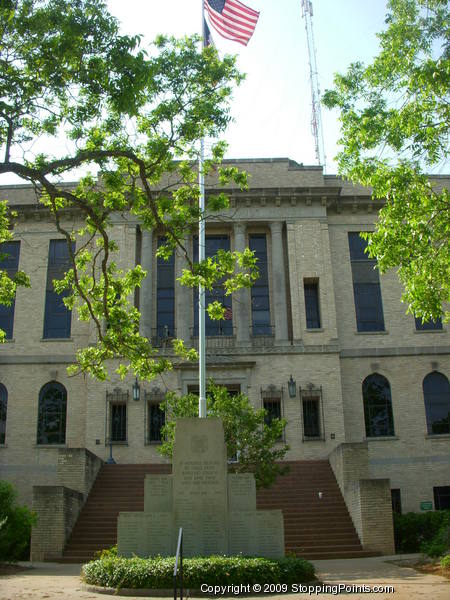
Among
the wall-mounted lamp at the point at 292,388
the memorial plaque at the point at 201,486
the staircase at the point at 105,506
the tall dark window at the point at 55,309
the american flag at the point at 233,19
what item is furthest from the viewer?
the tall dark window at the point at 55,309

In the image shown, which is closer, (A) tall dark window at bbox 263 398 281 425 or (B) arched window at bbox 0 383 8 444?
(A) tall dark window at bbox 263 398 281 425

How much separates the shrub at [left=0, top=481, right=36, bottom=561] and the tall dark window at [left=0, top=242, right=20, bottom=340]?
1353 cm

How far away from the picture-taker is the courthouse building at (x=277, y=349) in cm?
2864

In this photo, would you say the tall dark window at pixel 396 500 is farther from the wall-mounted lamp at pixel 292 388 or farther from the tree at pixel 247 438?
the tree at pixel 247 438

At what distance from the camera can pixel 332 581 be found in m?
13.5

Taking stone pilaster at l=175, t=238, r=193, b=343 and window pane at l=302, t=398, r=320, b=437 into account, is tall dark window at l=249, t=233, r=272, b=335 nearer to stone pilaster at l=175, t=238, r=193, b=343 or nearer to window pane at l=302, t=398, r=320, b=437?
stone pilaster at l=175, t=238, r=193, b=343

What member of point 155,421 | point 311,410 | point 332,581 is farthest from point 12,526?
point 311,410

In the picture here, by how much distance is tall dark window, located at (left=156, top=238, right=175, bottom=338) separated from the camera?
1211 inches

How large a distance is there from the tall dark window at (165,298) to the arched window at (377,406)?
9365 millimetres

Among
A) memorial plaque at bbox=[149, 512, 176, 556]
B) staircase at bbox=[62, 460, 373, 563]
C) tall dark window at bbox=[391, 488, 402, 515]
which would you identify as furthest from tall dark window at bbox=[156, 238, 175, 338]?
memorial plaque at bbox=[149, 512, 176, 556]

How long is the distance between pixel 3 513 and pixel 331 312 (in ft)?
56.7

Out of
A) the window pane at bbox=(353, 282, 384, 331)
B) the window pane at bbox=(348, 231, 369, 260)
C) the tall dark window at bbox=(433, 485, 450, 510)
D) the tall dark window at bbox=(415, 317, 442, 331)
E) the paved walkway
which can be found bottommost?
the paved walkway

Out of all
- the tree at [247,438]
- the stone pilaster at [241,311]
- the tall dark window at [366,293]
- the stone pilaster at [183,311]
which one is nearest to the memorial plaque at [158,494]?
the tree at [247,438]

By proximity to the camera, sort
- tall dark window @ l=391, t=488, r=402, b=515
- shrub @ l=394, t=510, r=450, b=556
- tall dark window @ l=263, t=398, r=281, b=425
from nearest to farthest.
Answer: shrub @ l=394, t=510, r=450, b=556
tall dark window @ l=391, t=488, r=402, b=515
tall dark window @ l=263, t=398, r=281, b=425
